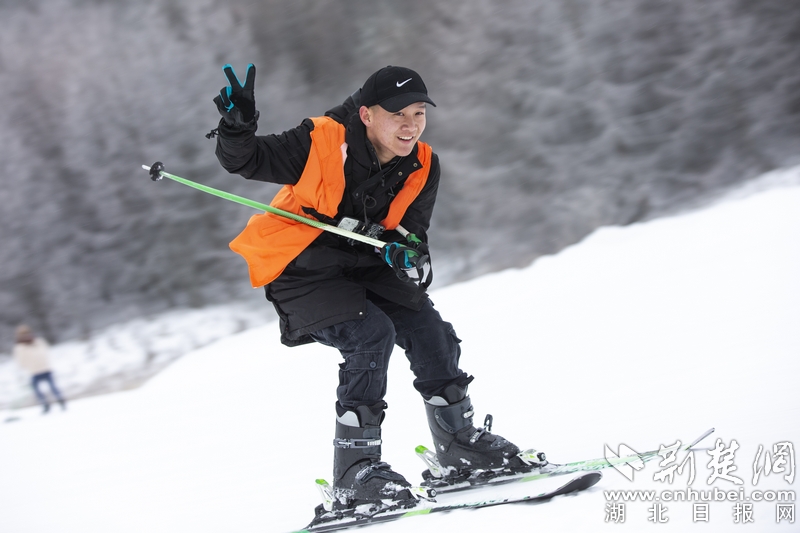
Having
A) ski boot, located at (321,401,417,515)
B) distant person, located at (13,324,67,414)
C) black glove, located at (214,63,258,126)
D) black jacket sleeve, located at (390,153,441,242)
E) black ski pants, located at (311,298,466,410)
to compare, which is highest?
black glove, located at (214,63,258,126)

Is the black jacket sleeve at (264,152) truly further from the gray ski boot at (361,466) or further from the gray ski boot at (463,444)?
the gray ski boot at (463,444)

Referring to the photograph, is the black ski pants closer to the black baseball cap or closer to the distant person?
the black baseball cap

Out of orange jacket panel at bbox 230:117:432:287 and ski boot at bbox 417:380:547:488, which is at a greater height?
orange jacket panel at bbox 230:117:432:287

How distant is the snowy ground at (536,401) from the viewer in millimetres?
2217

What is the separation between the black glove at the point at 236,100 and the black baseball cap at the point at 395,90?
0.37m

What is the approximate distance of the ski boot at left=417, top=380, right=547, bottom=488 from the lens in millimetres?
2182

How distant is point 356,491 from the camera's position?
202 centimetres

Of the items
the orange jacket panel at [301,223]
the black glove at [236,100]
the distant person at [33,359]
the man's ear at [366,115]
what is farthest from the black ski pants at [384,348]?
the distant person at [33,359]

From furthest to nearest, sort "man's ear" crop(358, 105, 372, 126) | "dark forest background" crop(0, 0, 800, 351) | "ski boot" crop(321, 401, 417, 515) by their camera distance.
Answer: "dark forest background" crop(0, 0, 800, 351), "man's ear" crop(358, 105, 372, 126), "ski boot" crop(321, 401, 417, 515)

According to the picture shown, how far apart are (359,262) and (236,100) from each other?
643 mm

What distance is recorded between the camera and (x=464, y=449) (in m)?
2.23

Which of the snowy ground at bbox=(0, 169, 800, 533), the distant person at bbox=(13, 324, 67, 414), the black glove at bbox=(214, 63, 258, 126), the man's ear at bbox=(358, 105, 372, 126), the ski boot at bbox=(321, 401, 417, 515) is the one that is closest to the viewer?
the black glove at bbox=(214, 63, 258, 126)

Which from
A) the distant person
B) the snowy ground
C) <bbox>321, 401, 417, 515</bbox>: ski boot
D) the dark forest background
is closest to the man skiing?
<bbox>321, 401, 417, 515</bbox>: ski boot

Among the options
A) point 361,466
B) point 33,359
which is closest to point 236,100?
point 361,466
